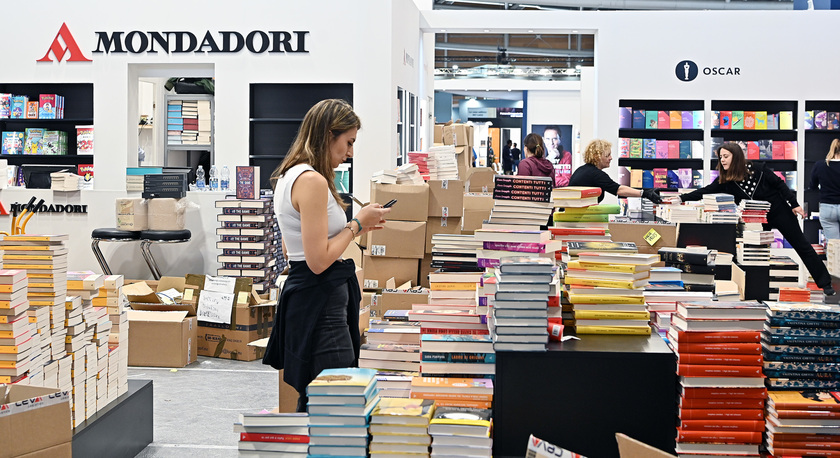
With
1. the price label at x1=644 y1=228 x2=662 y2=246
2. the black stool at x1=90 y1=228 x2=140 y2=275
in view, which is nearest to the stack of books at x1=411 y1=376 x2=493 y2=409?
the price label at x1=644 y1=228 x2=662 y2=246

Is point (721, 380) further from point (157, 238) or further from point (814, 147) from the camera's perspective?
point (814, 147)

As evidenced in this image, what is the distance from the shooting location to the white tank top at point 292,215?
257 centimetres

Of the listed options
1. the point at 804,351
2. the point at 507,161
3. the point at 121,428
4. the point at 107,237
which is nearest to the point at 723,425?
the point at 804,351

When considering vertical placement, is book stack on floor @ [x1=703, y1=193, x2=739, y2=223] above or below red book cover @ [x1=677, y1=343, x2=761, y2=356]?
above

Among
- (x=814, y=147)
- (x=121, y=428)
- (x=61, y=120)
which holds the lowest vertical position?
(x=121, y=428)

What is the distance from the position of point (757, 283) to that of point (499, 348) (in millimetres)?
5075

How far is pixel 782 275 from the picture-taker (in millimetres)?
7223

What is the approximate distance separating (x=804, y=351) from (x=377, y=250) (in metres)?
3.43

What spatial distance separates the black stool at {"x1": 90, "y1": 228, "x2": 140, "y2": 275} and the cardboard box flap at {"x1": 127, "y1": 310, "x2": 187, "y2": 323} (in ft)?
6.01

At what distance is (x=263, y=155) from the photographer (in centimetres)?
895

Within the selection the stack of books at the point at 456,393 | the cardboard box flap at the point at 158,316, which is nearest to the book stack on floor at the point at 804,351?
the stack of books at the point at 456,393

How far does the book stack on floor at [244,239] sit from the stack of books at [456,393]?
513cm

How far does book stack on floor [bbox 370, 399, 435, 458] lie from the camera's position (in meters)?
2.07

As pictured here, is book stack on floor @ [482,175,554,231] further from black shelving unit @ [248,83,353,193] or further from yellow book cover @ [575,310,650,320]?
black shelving unit @ [248,83,353,193]
